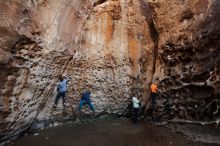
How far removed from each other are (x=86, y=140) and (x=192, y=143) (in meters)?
3.67

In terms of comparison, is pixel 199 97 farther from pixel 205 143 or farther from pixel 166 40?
pixel 166 40

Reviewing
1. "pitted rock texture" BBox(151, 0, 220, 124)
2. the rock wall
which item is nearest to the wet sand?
the rock wall

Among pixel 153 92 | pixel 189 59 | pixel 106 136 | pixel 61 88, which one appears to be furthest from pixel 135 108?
pixel 61 88

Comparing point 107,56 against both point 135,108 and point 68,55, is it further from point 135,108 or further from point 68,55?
point 135,108

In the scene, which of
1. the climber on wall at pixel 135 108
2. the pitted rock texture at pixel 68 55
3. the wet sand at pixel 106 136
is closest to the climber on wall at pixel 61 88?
the pitted rock texture at pixel 68 55

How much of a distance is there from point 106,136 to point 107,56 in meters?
4.08

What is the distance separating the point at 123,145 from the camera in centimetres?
1009

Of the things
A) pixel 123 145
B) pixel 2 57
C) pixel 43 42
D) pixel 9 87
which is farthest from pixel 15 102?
pixel 123 145

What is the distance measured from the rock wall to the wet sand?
67 cm

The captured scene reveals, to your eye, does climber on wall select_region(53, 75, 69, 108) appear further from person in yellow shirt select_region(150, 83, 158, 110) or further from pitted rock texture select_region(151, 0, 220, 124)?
pitted rock texture select_region(151, 0, 220, 124)

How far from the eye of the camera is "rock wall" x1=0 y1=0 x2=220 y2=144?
9844mm

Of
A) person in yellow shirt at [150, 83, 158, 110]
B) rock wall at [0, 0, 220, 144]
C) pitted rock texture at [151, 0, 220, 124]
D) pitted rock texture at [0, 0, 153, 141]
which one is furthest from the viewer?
person in yellow shirt at [150, 83, 158, 110]

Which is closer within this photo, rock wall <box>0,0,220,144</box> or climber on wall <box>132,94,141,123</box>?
rock wall <box>0,0,220,144</box>

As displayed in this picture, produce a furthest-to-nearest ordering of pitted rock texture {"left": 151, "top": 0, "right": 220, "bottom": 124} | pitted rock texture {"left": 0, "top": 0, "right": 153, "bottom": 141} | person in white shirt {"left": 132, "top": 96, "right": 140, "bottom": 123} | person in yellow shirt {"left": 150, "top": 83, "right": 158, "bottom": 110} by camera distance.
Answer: person in yellow shirt {"left": 150, "top": 83, "right": 158, "bottom": 110}
person in white shirt {"left": 132, "top": 96, "right": 140, "bottom": 123}
pitted rock texture {"left": 151, "top": 0, "right": 220, "bottom": 124}
pitted rock texture {"left": 0, "top": 0, "right": 153, "bottom": 141}
